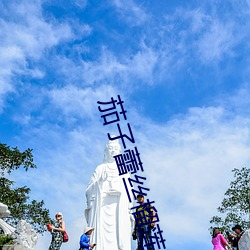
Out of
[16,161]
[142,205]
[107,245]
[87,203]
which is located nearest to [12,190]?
[16,161]

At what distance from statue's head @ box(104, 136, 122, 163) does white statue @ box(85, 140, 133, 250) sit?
0.52 meters

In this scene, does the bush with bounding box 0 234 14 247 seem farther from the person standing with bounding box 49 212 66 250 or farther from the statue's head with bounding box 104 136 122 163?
the statue's head with bounding box 104 136 122 163

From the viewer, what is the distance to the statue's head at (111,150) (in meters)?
14.8

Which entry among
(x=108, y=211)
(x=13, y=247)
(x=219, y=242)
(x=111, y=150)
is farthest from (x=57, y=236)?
(x=111, y=150)

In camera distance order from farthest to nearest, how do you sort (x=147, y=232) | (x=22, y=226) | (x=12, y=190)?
1. (x=12, y=190)
2. (x=22, y=226)
3. (x=147, y=232)

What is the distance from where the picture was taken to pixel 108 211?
1370 centimetres

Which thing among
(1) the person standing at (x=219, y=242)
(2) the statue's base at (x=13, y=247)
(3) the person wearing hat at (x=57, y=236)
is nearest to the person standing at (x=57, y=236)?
(3) the person wearing hat at (x=57, y=236)

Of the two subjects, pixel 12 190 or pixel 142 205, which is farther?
pixel 12 190

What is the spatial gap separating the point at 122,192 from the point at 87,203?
1250 mm

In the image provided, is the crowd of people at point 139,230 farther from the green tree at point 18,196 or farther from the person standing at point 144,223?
the green tree at point 18,196

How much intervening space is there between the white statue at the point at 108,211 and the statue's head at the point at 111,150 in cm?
52

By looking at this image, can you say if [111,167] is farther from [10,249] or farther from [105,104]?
[10,249]

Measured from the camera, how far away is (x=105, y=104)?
36.7ft

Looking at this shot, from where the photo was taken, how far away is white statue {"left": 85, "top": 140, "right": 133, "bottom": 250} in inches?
522
